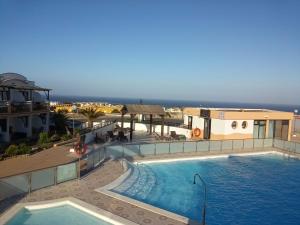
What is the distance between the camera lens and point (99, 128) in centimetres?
3011

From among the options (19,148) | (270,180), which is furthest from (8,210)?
(270,180)

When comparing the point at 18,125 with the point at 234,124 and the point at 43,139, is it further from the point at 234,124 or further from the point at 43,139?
the point at 234,124

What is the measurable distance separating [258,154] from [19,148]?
19.7 m

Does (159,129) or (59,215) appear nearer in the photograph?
(59,215)

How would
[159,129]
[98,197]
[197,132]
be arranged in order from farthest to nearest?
[159,129], [197,132], [98,197]

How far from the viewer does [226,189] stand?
19.3 m

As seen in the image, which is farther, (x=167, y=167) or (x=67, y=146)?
(x=67, y=146)

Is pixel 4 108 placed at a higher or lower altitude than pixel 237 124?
higher

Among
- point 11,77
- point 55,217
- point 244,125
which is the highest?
point 11,77

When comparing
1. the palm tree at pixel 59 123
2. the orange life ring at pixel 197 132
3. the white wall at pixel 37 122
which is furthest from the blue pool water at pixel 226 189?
the white wall at pixel 37 122

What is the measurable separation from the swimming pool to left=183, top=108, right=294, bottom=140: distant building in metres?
21.0

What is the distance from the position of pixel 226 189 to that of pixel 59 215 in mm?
10056

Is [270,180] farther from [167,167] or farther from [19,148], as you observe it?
[19,148]

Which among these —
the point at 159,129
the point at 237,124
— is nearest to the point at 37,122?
the point at 159,129
